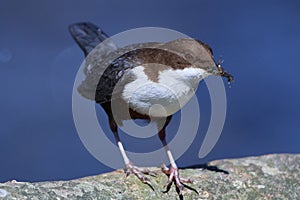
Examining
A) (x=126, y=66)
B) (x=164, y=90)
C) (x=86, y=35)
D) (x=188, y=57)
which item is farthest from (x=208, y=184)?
(x=86, y=35)

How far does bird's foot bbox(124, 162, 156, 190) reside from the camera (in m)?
2.09

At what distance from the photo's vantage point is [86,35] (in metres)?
3.39

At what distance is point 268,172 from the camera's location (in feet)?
7.72

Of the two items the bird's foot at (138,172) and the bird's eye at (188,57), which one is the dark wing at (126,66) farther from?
the bird's foot at (138,172)

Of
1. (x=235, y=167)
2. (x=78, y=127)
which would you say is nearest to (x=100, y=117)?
(x=78, y=127)

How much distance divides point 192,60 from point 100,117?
0.67 metres

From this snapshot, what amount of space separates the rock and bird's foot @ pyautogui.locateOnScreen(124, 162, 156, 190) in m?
0.02

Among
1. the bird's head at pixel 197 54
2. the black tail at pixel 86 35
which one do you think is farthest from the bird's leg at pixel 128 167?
the black tail at pixel 86 35

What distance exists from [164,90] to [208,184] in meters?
0.42

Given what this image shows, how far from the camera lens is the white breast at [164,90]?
2.21 meters

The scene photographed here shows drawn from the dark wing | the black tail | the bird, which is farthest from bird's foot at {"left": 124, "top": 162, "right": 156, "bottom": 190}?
the black tail

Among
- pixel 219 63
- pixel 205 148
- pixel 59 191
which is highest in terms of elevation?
pixel 219 63

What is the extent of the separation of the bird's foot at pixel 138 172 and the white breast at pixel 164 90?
25 cm

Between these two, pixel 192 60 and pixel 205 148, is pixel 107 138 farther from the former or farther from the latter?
pixel 192 60
